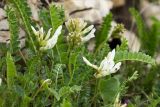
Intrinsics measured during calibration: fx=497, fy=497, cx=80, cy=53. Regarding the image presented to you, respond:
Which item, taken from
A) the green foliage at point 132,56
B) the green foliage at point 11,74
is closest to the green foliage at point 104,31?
the green foliage at point 132,56

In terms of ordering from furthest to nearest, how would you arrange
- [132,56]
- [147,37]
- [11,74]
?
1. [147,37]
2. [132,56]
3. [11,74]

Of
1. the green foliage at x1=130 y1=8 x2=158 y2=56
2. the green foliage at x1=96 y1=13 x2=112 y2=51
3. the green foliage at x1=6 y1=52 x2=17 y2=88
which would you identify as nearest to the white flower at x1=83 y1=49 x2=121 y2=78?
the green foliage at x1=6 y1=52 x2=17 y2=88

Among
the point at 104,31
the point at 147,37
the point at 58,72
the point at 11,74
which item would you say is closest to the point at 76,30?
the point at 58,72

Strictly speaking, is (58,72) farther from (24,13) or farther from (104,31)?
(104,31)

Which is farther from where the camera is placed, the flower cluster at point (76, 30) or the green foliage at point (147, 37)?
the green foliage at point (147, 37)

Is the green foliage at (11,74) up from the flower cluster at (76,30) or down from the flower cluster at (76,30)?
down

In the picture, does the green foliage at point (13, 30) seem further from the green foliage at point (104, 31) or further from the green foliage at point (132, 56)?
the green foliage at point (104, 31)

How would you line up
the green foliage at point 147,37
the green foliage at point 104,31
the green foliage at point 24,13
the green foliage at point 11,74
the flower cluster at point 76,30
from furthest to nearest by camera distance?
1. the green foliage at point 147,37
2. the green foliage at point 104,31
3. the green foliage at point 24,13
4. the flower cluster at point 76,30
5. the green foliage at point 11,74

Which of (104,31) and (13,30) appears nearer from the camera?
(13,30)
